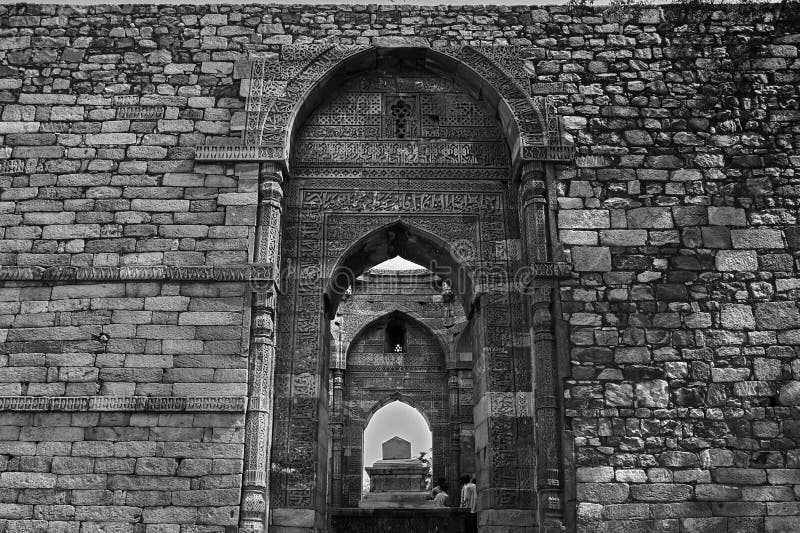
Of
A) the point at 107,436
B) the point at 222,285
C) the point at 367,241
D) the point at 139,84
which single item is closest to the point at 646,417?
the point at 367,241

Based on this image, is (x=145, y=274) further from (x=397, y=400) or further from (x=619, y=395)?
(x=397, y=400)

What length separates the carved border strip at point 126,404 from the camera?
245 inches

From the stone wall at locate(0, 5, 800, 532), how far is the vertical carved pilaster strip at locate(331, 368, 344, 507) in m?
6.48

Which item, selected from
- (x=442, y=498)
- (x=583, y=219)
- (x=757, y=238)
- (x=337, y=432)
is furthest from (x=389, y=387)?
(x=757, y=238)

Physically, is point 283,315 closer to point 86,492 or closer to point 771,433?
point 86,492

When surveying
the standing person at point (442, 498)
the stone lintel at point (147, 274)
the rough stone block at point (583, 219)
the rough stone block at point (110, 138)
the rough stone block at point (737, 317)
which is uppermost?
the rough stone block at point (110, 138)

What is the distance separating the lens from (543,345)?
657 cm

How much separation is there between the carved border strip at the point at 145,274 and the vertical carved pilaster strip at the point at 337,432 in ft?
21.3

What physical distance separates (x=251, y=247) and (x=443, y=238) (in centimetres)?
186

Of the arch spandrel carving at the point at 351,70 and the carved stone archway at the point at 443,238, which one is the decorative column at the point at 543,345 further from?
the arch spandrel carving at the point at 351,70

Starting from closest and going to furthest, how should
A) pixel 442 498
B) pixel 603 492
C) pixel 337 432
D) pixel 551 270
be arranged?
pixel 603 492
pixel 551 270
pixel 442 498
pixel 337 432

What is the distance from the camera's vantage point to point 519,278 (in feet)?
23.2

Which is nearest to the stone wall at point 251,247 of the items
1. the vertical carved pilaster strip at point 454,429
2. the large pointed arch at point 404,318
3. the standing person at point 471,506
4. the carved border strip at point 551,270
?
the carved border strip at point 551,270

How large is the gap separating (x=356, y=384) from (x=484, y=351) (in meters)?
6.58
